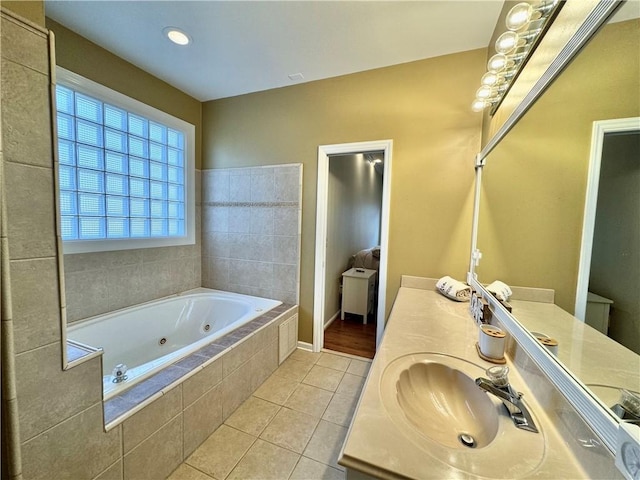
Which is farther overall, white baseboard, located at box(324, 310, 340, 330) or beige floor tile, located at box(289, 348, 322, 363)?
white baseboard, located at box(324, 310, 340, 330)

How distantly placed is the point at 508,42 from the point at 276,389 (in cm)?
258

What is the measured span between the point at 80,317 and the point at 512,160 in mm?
3052

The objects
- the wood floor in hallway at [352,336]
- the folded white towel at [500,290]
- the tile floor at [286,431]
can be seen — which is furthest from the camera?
the wood floor in hallway at [352,336]

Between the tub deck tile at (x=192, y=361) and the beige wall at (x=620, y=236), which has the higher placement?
the beige wall at (x=620, y=236)

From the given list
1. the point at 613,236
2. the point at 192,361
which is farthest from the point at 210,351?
the point at 613,236

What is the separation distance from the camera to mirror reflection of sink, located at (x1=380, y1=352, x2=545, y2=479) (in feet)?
1.85

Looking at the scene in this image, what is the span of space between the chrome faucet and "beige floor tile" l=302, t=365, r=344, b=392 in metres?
1.48

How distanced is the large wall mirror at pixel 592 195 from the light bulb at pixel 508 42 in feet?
1.13

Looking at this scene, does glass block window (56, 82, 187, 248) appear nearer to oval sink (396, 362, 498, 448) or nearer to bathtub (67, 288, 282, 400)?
bathtub (67, 288, 282, 400)

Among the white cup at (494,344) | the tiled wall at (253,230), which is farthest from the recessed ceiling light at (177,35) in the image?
the white cup at (494,344)

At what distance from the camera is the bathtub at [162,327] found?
1751 mm

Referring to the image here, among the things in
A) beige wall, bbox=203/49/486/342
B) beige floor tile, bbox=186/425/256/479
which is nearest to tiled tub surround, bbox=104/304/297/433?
beige floor tile, bbox=186/425/256/479

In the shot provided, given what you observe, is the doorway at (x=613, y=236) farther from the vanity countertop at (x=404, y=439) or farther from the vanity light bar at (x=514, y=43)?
the vanity light bar at (x=514, y=43)

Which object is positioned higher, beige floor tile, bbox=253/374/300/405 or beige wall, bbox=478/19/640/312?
beige wall, bbox=478/19/640/312
